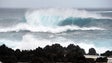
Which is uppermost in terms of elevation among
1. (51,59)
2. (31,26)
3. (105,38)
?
(31,26)

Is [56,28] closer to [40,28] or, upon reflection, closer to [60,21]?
[60,21]

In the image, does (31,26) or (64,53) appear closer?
(64,53)

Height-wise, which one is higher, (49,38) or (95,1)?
(95,1)

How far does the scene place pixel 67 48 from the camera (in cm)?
369

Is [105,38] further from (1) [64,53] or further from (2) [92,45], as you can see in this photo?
(1) [64,53]

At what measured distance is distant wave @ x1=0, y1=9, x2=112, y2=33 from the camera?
3.82m

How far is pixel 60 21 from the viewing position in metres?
3.84

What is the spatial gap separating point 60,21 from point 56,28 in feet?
0.38

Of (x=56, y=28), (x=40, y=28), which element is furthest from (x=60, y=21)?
(x=40, y=28)

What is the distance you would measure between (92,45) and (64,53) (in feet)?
1.41

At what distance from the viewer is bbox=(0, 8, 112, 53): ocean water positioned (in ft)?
12.3

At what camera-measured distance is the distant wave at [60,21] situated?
12.5ft

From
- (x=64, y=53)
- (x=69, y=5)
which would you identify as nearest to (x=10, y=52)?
(x=64, y=53)

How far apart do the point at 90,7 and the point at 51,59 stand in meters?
0.97
